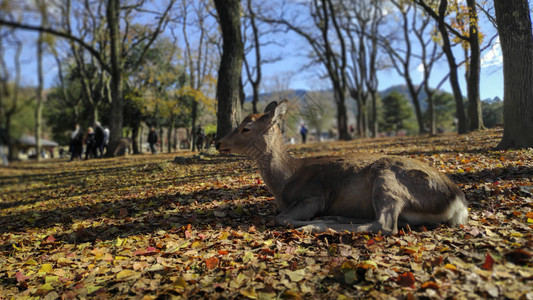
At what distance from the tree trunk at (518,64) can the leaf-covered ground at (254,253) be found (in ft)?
7.34

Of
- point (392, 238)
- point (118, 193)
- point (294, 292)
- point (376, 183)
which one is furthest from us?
point (118, 193)

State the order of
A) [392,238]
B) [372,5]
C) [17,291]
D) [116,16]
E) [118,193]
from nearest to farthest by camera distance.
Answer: [17,291]
[392,238]
[118,193]
[116,16]
[372,5]

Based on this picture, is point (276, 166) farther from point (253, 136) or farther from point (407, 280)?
point (407, 280)

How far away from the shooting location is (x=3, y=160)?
4145 millimetres

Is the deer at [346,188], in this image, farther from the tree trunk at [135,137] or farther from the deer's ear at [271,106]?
the tree trunk at [135,137]

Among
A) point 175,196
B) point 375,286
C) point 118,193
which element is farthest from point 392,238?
point 118,193

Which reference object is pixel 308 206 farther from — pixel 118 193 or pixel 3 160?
pixel 118 193

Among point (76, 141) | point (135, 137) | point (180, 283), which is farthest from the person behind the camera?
point (135, 137)

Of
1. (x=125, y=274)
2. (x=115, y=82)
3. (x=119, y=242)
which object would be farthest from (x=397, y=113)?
(x=125, y=274)

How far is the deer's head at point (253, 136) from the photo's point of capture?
436 cm

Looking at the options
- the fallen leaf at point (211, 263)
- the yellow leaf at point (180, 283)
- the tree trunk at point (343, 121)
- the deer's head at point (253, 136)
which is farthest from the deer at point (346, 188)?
the tree trunk at point (343, 121)

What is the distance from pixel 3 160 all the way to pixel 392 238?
17.1ft

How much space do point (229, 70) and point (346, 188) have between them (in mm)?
8585

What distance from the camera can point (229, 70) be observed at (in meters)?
11.3
